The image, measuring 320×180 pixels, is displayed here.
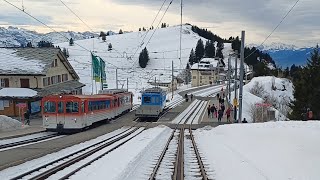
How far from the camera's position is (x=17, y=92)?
41875 millimetres

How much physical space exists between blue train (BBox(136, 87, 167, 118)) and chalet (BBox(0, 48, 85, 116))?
1096 cm

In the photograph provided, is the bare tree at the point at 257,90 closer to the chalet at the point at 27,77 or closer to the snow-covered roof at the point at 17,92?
the chalet at the point at 27,77

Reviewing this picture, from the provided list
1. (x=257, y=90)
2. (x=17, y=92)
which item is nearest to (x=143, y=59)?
(x=257, y=90)

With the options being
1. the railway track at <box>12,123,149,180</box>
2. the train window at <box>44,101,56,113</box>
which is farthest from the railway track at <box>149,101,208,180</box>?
the train window at <box>44,101,56,113</box>

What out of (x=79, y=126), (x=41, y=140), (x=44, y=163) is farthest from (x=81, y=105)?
(x=44, y=163)

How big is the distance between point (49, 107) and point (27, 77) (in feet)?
58.1

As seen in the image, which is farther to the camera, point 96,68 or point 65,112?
point 96,68

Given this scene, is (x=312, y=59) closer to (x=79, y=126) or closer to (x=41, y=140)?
(x=79, y=126)

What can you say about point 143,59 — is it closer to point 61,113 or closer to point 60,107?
point 60,107

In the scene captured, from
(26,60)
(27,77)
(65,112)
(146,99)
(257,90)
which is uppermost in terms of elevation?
(26,60)

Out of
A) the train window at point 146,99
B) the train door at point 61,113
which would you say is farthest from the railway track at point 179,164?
the train window at point 146,99

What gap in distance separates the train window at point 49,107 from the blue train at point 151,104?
46.3 feet

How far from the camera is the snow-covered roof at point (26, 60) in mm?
44125

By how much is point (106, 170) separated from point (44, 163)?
283cm
